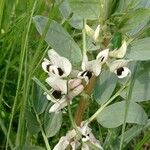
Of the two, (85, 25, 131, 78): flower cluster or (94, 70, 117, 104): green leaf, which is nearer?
(85, 25, 131, 78): flower cluster

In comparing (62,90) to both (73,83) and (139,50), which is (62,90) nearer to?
(73,83)

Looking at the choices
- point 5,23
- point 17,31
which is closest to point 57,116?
point 17,31

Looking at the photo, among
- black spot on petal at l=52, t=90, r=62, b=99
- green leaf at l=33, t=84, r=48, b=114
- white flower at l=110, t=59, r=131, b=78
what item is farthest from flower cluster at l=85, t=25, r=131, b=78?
green leaf at l=33, t=84, r=48, b=114

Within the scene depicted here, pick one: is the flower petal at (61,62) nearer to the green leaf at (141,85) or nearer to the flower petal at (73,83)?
the flower petal at (73,83)

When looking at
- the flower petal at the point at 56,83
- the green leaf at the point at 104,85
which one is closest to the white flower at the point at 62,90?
the flower petal at the point at 56,83

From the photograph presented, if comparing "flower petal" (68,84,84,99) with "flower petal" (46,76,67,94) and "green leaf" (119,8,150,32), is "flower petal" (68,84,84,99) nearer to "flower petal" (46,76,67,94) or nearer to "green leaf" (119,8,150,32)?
"flower petal" (46,76,67,94)

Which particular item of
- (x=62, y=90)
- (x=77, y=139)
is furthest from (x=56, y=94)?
(x=77, y=139)
